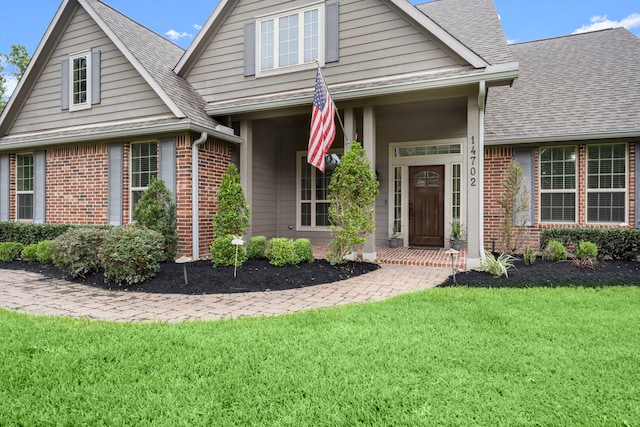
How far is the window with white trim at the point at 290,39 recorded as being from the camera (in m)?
8.30

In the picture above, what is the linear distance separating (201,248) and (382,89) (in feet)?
16.0

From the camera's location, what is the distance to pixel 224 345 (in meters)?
3.15

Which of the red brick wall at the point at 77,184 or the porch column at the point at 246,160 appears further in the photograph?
the red brick wall at the point at 77,184

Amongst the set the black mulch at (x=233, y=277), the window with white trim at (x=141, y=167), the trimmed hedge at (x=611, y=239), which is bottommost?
the black mulch at (x=233, y=277)

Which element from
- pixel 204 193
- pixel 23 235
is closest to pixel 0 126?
pixel 23 235

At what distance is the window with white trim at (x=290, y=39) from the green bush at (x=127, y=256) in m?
4.86

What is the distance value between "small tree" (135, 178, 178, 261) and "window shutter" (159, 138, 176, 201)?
0.43 feet

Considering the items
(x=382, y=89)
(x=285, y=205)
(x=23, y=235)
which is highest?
(x=382, y=89)

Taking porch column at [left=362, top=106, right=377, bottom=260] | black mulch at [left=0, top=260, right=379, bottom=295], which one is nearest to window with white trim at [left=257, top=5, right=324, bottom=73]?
porch column at [left=362, top=106, right=377, bottom=260]

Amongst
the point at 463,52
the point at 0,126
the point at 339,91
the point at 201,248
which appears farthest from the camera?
the point at 0,126

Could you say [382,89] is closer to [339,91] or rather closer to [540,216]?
[339,91]

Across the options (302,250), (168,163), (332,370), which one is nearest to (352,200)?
(302,250)

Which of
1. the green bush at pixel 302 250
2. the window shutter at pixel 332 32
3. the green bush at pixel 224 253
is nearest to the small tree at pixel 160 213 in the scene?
the green bush at pixel 224 253

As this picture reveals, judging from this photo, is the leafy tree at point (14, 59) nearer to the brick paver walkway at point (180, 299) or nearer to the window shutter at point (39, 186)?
the window shutter at point (39, 186)
